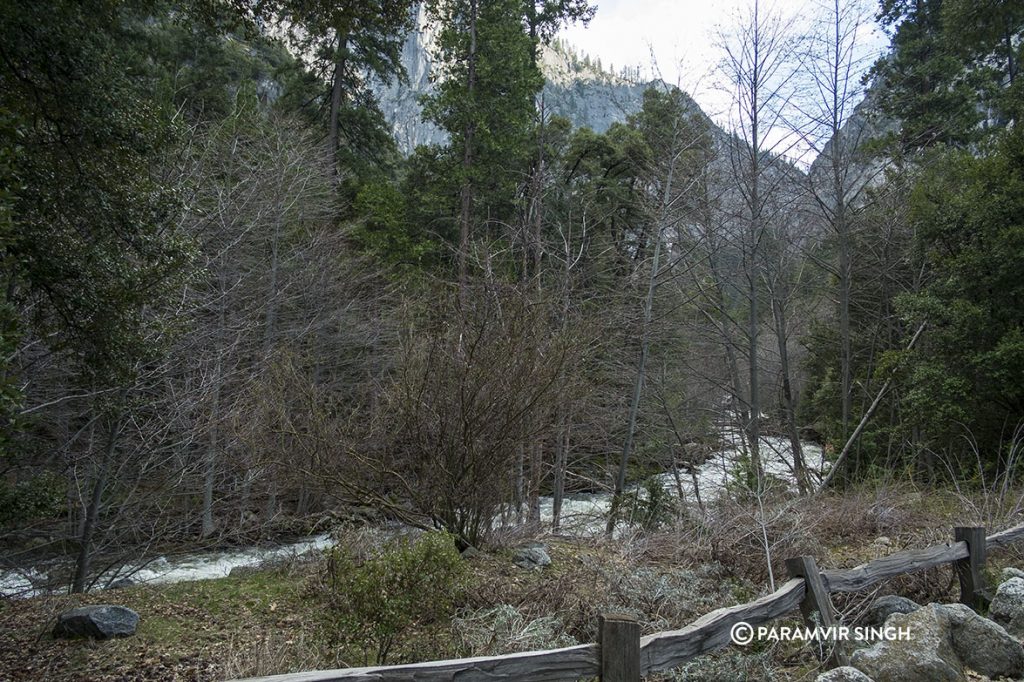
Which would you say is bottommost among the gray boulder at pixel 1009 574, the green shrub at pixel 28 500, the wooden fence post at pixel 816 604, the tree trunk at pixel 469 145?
the gray boulder at pixel 1009 574

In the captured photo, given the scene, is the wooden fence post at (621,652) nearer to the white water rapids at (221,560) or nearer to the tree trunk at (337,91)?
the white water rapids at (221,560)

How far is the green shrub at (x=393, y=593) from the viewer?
4.77m

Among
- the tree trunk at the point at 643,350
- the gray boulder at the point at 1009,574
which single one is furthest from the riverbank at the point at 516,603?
the tree trunk at the point at 643,350

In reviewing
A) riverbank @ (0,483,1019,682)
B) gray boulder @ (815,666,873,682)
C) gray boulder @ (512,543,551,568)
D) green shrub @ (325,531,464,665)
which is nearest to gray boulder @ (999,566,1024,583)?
riverbank @ (0,483,1019,682)

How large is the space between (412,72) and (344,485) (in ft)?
275

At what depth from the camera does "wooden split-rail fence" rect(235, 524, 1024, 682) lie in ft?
8.48

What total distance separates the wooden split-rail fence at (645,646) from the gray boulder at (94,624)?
14.5 ft

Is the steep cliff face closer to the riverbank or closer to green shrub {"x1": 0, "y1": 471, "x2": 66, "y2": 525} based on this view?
the riverbank

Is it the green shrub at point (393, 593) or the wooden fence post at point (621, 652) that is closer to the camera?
the wooden fence post at point (621, 652)

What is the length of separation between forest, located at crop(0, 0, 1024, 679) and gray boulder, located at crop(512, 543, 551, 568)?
64 cm

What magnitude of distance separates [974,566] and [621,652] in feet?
14.1

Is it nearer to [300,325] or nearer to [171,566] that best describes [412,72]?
[300,325]

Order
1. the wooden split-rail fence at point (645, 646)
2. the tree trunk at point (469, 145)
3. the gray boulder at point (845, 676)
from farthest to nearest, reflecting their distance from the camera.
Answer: the tree trunk at point (469, 145) → the gray boulder at point (845, 676) → the wooden split-rail fence at point (645, 646)

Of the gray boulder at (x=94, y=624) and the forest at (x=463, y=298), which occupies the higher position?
the forest at (x=463, y=298)
